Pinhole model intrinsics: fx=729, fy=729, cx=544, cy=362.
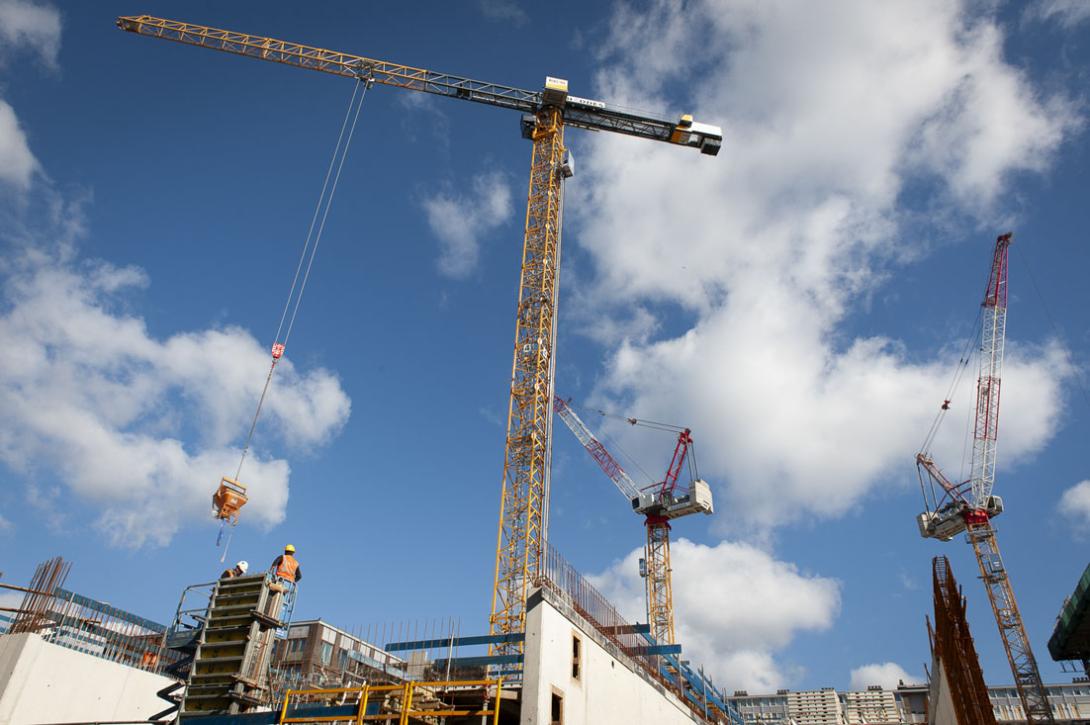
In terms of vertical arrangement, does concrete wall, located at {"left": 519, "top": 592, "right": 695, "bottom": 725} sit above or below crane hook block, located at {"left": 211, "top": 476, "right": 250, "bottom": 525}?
below

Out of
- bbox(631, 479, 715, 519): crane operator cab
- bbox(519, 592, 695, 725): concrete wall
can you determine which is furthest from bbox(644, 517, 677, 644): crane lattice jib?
bbox(519, 592, 695, 725): concrete wall

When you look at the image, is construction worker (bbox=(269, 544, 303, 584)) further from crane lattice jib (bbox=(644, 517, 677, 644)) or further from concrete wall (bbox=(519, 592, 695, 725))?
crane lattice jib (bbox=(644, 517, 677, 644))

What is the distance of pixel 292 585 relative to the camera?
25734 mm

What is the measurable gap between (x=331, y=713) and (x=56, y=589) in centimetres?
1320

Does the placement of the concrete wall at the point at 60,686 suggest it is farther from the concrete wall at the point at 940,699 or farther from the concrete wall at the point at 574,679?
the concrete wall at the point at 940,699

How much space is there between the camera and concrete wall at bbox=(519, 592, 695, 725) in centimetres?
1914

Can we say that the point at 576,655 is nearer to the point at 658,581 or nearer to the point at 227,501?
the point at 227,501

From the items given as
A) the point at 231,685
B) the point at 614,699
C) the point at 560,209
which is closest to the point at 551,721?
the point at 614,699

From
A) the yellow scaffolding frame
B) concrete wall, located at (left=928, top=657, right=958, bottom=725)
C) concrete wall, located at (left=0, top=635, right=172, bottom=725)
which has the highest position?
concrete wall, located at (left=928, top=657, right=958, bottom=725)

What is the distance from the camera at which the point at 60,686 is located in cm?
2588

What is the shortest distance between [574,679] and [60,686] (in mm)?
18788

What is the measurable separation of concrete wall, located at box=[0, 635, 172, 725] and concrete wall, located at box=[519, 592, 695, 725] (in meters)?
17.9

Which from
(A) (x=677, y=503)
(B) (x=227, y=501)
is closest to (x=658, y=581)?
(A) (x=677, y=503)

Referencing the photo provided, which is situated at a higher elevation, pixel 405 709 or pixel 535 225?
pixel 535 225
